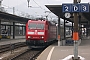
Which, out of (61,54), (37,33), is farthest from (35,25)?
(61,54)

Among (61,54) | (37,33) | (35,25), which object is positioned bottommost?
(61,54)

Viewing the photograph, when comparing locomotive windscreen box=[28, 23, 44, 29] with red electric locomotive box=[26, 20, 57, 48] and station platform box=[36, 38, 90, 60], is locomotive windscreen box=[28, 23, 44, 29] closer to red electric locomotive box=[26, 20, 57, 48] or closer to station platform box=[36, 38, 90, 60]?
red electric locomotive box=[26, 20, 57, 48]

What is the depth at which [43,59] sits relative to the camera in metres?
13.9

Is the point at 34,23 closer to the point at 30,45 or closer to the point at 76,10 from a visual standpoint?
the point at 30,45

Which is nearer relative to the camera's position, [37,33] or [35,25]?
[37,33]

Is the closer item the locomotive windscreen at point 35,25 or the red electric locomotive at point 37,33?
the red electric locomotive at point 37,33

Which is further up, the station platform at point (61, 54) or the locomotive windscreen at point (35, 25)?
the locomotive windscreen at point (35, 25)

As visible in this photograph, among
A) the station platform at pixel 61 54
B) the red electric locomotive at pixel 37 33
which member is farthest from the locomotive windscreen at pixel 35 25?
the station platform at pixel 61 54

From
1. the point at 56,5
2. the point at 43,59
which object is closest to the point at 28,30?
the point at 56,5

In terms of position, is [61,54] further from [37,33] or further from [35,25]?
[35,25]

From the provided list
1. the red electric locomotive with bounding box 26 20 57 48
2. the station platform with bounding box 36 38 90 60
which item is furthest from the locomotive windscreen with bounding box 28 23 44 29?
the station platform with bounding box 36 38 90 60

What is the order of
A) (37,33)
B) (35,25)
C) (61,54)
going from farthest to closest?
(35,25)
(37,33)
(61,54)

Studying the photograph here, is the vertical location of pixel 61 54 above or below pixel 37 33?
below

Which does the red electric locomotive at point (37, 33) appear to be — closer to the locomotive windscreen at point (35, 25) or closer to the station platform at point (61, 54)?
the locomotive windscreen at point (35, 25)
